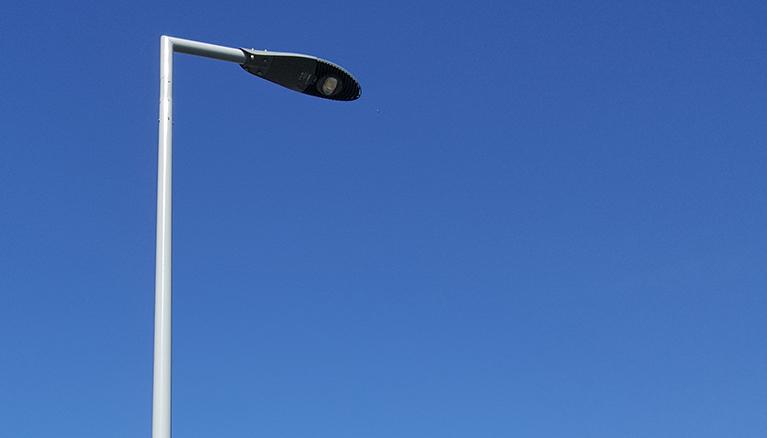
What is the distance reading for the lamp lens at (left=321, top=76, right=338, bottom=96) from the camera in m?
13.5

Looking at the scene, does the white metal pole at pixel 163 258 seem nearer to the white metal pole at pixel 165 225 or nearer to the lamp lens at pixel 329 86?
the white metal pole at pixel 165 225

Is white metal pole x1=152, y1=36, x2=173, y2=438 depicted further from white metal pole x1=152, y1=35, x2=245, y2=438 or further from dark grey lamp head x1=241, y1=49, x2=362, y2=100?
dark grey lamp head x1=241, y1=49, x2=362, y2=100

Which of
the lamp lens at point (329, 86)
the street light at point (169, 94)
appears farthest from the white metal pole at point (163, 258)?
the lamp lens at point (329, 86)

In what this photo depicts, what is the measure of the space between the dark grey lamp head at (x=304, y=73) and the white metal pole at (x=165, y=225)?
0.21 m

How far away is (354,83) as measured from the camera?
1366 cm

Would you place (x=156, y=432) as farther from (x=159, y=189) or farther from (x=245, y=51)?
(x=245, y=51)

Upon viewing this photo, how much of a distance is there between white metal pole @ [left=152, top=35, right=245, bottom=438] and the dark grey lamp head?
21 cm

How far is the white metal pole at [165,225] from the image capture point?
404 inches

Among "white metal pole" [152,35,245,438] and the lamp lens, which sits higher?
the lamp lens

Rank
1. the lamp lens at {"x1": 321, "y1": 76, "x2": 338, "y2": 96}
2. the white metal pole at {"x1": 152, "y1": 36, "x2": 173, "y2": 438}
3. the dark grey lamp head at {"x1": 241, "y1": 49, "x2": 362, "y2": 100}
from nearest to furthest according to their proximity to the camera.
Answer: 1. the white metal pole at {"x1": 152, "y1": 36, "x2": 173, "y2": 438}
2. the dark grey lamp head at {"x1": 241, "y1": 49, "x2": 362, "y2": 100}
3. the lamp lens at {"x1": 321, "y1": 76, "x2": 338, "y2": 96}

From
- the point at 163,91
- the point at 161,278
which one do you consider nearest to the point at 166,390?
the point at 161,278

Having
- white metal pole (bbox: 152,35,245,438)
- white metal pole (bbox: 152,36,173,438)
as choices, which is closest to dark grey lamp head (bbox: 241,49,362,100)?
white metal pole (bbox: 152,35,245,438)

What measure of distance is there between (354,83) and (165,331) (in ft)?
14.1

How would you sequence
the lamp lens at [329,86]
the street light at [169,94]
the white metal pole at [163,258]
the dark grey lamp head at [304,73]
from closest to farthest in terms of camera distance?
the white metal pole at [163,258] → the street light at [169,94] → the dark grey lamp head at [304,73] → the lamp lens at [329,86]
